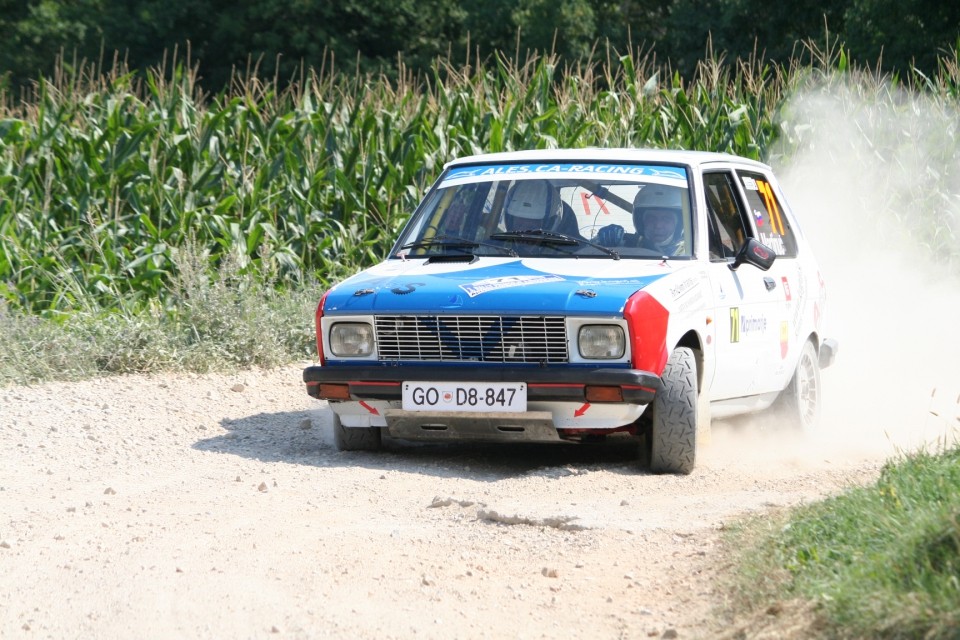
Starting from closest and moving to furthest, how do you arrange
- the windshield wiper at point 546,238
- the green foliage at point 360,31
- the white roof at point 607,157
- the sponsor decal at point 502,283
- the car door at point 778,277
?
the sponsor decal at point 502,283
the windshield wiper at point 546,238
the white roof at point 607,157
the car door at point 778,277
the green foliage at point 360,31

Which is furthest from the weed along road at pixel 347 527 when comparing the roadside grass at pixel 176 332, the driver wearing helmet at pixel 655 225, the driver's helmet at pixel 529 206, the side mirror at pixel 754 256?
the driver's helmet at pixel 529 206

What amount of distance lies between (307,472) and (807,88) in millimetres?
10737

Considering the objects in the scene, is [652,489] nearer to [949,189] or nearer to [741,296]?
[741,296]

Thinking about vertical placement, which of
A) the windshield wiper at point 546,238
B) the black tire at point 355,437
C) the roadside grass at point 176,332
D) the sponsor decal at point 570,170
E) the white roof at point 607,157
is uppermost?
the white roof at point 607,157

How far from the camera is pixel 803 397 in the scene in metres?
9.16

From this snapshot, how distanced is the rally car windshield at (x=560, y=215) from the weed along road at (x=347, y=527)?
4.02 ft

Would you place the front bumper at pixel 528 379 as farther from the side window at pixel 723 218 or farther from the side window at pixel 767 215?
the side window at pixel 767 215

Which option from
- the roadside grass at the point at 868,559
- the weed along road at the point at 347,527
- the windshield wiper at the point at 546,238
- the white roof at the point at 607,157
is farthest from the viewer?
the white roof at the point at 607,157

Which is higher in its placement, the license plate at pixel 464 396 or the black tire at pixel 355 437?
the license plate at pixel 464 396

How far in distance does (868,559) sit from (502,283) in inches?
125

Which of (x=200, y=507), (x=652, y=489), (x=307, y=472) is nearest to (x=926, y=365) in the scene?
(x=652, y=489)

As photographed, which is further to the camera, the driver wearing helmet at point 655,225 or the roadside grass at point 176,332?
the roadside grass at point 176,332

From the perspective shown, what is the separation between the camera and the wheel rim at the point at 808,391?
904 centimetres

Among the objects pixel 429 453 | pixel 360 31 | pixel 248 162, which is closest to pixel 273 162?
pixel 248 162
